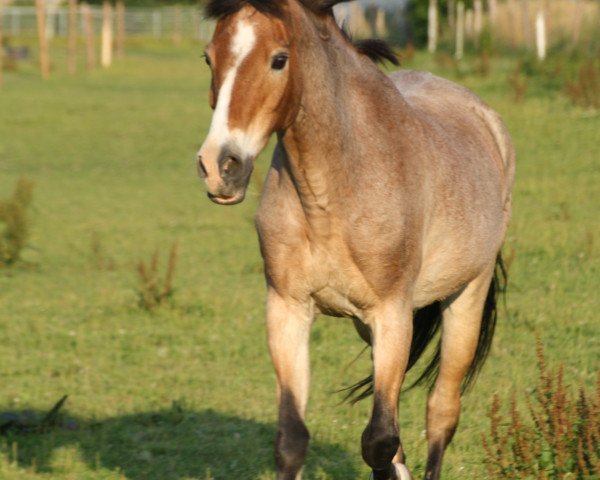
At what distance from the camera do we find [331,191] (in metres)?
4.39

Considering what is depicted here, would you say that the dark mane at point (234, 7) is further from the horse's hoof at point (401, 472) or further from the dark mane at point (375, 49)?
the horse's hoof at point (401, 472)

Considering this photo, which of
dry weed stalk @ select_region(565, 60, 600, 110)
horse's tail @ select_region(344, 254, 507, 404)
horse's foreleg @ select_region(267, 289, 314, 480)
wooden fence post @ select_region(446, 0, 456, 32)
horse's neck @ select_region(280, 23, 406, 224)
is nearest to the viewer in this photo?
horse's neck @ select_region(280, 23, 406, 224)

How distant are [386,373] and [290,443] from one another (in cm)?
46

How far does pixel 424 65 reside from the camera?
96.6 feet

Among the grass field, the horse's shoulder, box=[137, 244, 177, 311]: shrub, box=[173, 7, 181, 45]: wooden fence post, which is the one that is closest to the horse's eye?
the horse's shoulder

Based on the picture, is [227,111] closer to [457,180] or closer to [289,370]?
[289,370]

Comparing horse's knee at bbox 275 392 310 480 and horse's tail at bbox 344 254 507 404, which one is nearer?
horse's knee at bbox 275 392 310 480

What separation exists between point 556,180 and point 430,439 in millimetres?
9067

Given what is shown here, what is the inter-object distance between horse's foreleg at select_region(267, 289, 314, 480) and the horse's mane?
41.8 inches

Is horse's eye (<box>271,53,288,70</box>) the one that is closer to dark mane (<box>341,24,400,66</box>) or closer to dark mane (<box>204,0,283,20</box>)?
dark mane (<box>204,0,283,20</box>)

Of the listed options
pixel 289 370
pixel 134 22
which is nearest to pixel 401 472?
pixel 289 370

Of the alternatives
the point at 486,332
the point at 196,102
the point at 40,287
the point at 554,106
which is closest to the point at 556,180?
the point at 554,106

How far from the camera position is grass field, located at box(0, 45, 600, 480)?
621 cm

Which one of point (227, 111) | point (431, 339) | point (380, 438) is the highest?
point (227, 111)
